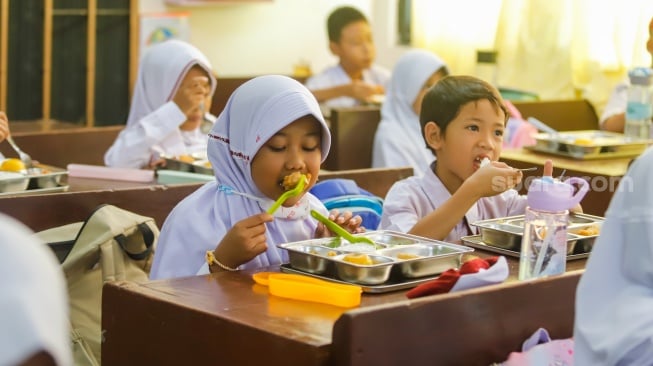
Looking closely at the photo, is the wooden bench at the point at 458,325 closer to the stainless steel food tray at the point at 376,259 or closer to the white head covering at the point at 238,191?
the stainless steel food tray at the point at 376,259

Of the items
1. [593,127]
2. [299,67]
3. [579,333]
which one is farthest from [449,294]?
[299,67]

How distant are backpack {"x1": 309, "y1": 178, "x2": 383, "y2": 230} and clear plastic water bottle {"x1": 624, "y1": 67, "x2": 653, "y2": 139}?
5.06ft

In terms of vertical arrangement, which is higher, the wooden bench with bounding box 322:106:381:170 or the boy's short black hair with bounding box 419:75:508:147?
the boy's short black hair with bounding box 419:75:508:147

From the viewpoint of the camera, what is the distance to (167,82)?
13.6 ft

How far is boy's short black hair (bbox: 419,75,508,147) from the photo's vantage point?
2795 mm

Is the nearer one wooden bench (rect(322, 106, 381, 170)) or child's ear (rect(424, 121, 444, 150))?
child's ear (rect(424, 121, 444, 150))

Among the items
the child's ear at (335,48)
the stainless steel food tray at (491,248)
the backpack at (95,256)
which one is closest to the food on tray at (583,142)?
the stainless steel food tray at (491,248)

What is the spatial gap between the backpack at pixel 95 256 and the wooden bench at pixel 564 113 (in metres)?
2.64

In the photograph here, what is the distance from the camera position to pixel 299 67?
6.86m

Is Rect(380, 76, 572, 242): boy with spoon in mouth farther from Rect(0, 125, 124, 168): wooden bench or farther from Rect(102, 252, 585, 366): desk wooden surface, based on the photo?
Rect(0, 125, 124, 168): wooden bench

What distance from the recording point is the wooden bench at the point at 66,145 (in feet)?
13.1

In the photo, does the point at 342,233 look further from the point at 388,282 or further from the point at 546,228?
the point at 546,228

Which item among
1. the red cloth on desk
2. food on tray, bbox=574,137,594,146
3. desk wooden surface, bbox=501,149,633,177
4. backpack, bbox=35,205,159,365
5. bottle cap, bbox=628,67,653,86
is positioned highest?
bottle cap, bbox=628,67,653,86

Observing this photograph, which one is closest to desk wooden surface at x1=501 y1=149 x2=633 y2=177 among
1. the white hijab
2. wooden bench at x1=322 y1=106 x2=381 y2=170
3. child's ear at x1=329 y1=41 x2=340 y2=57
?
wooden bench at x1=322 y1=106 x2=381 y2=170
